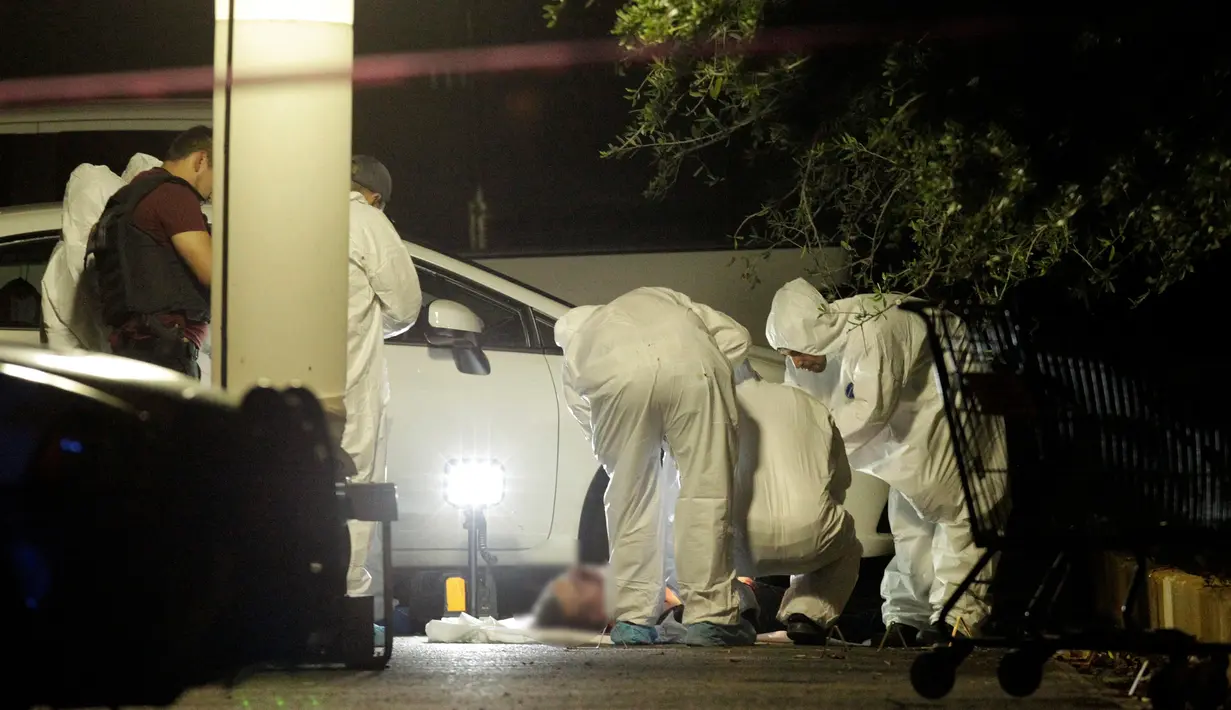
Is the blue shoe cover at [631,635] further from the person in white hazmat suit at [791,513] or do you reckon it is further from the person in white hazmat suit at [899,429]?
the person in white hazmat suit at [899,429]

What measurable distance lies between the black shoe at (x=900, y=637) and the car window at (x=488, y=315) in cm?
190

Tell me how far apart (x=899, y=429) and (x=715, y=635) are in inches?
51.1

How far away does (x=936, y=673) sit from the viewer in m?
4.25

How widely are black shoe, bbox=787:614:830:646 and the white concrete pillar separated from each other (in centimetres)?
205

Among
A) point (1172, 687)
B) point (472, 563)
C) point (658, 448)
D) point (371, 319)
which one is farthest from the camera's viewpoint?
point (472, 563)

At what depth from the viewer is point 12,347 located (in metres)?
3.55

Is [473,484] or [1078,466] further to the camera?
[473,484]

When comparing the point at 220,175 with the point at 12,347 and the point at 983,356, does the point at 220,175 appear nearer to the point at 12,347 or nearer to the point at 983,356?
the point at 12,347

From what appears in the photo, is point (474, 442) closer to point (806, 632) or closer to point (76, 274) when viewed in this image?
point (806, 632)

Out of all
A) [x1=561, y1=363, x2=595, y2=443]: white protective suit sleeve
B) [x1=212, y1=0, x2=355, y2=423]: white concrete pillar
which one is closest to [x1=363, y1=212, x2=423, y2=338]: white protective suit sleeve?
[x1=561, y1=363, x2=595, y2=443]: white protective suit sleeve

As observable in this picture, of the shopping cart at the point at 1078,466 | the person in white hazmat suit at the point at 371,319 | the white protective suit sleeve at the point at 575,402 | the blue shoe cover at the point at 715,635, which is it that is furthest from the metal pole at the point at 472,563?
the shopping cart at the point at 1078,466

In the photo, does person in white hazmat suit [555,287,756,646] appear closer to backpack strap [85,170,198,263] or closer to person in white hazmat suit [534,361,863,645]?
person in white hazmat suit [534,361,863,645]

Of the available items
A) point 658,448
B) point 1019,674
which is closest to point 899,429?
point 658,448

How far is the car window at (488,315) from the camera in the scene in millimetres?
6906
